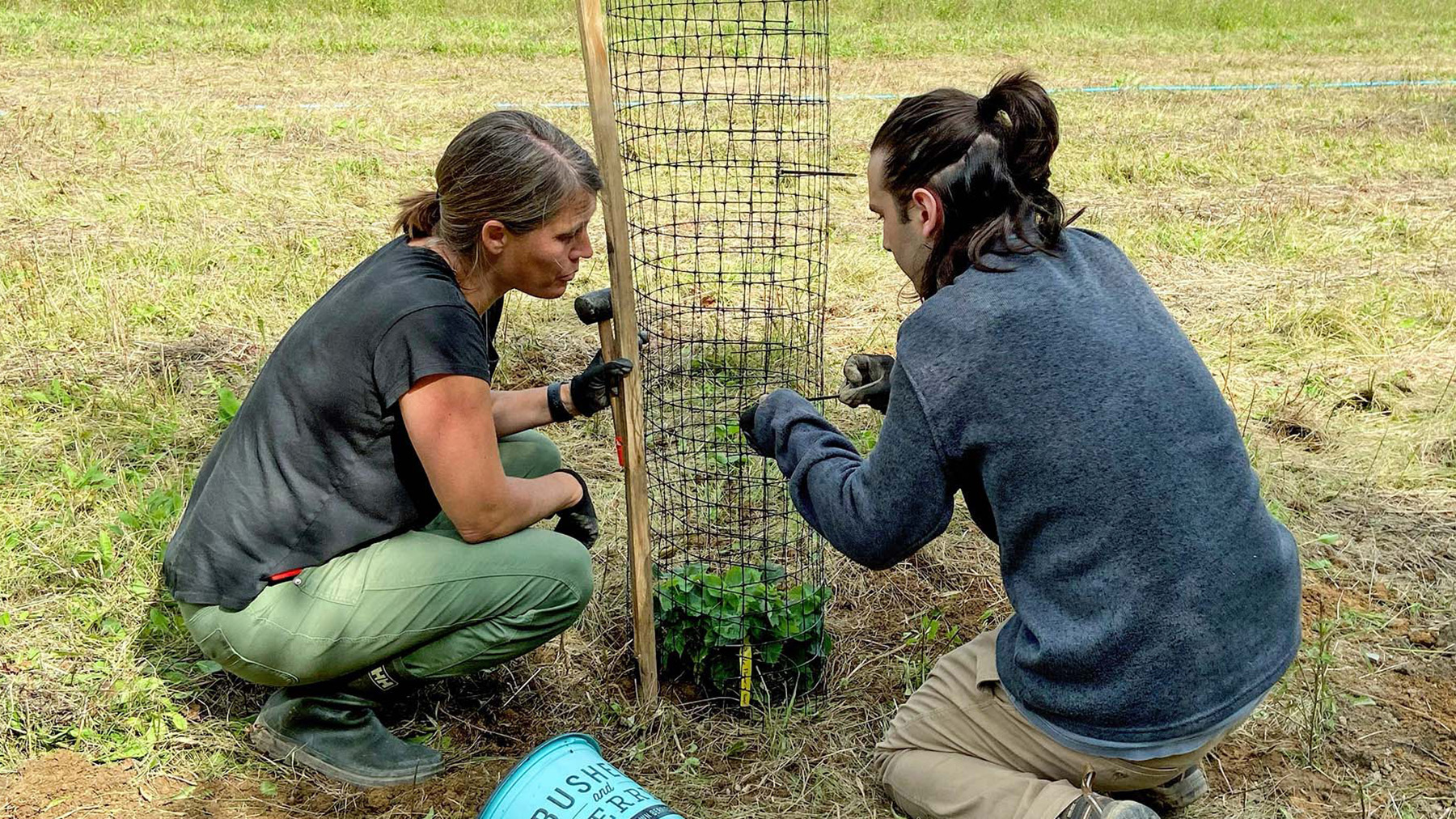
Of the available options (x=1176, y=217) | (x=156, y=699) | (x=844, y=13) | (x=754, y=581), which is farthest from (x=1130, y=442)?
(x=844, y=13)

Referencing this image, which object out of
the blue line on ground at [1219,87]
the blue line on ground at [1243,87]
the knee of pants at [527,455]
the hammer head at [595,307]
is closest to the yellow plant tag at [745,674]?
the knee of pants at [527,455]

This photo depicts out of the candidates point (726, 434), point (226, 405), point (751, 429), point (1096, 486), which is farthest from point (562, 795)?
point (226, 405)

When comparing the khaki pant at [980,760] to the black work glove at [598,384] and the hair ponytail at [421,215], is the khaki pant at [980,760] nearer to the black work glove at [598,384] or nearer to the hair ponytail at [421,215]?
the black work glove at [598,384]

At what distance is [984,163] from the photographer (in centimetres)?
183

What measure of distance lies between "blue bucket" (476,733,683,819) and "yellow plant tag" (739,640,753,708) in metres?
0.62

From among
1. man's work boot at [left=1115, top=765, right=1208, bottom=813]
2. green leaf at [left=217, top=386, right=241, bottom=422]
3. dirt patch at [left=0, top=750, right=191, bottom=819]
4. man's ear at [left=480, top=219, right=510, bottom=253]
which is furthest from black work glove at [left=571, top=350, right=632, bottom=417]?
green leaf at [left=217, top=386, right=241, bottom=422]

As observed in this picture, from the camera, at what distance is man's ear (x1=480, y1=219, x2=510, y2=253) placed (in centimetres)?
218

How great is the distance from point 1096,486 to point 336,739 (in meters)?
1.63

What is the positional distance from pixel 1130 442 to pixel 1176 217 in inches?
208

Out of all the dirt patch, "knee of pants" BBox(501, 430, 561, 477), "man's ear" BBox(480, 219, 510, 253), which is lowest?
the dirt patch

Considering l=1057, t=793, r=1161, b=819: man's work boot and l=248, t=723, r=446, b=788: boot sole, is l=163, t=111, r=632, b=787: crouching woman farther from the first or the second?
l=1057, t=793, r=1161, b=819: man's work boot

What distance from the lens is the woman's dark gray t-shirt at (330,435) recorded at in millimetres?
2115

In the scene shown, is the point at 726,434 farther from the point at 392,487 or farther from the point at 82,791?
the point at 82,791

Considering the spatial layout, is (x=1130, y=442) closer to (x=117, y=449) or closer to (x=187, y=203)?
(x=117, y=449)
